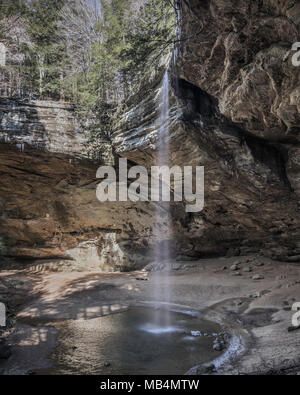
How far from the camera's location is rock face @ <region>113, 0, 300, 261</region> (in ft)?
18.4

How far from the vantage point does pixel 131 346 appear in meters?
5.75

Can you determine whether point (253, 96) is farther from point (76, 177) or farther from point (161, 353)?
point (76, 177)

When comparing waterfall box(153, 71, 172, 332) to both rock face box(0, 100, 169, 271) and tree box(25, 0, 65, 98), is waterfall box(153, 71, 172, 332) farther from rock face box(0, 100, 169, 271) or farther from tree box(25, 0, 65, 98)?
tree box(25, 0, 65, 98)

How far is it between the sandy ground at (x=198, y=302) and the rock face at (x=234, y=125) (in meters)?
1.52

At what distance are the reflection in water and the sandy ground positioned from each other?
34cm

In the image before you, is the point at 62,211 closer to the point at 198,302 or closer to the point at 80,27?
the point at 198,302

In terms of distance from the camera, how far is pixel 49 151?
12305 mm

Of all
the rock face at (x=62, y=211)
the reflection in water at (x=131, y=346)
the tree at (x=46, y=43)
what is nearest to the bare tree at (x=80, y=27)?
the tree at (x=46, y=43)

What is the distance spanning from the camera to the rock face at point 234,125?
5.60 metres

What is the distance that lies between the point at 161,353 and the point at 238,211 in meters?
8.14

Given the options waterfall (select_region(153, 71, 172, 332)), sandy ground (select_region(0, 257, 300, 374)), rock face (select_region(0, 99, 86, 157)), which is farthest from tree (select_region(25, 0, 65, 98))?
sandy ground (select_region(0, 257, 300, 374))

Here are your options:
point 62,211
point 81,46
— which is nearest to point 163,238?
point 62,211

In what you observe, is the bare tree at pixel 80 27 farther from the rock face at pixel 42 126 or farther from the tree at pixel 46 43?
the rock face at pixel 42 126
